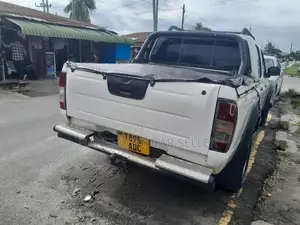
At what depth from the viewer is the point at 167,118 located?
2.72m

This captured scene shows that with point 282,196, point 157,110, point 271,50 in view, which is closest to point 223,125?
point 157,110

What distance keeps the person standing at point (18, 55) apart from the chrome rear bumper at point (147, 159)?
11.1m

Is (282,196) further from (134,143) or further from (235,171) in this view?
(134,143)

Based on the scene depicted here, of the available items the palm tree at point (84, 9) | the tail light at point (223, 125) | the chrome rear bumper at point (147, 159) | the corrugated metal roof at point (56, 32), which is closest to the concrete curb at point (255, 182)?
the chrome rear bumper at point (147, 159)

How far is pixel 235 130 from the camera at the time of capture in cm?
254

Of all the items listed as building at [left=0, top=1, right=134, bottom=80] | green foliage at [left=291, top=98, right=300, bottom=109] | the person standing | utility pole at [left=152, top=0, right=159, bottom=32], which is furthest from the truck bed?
utility pole at [left=152, top=0, right=159, bottom=32]

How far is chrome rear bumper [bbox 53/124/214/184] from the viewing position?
8.52 feet

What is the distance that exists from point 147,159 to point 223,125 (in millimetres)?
934

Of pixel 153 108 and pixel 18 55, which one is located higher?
pixel 18 55

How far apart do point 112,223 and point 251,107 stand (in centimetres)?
206

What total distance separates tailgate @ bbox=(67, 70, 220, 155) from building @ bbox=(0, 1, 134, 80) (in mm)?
10112

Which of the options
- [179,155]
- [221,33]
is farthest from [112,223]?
[221,33]

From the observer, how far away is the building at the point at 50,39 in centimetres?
1261

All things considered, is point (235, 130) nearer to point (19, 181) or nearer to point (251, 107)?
point (251, 107)
